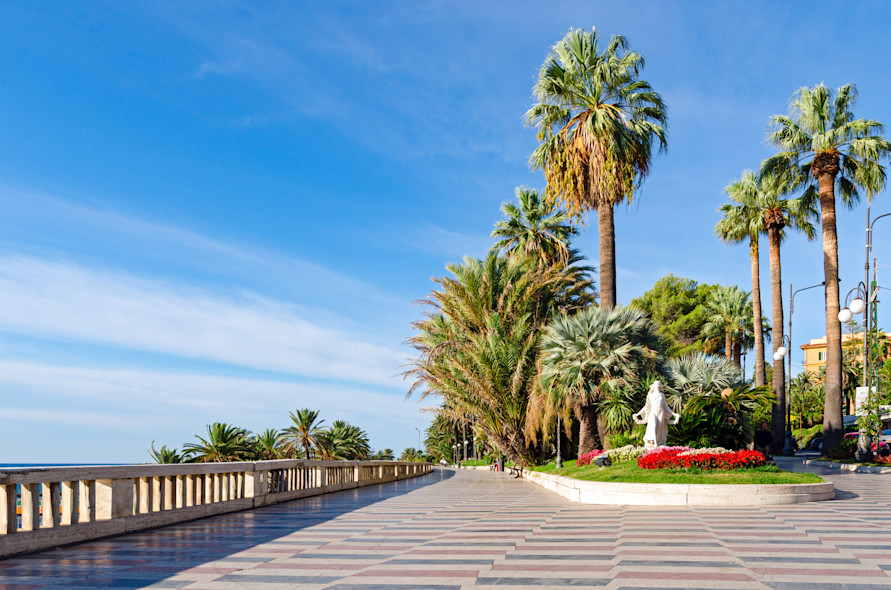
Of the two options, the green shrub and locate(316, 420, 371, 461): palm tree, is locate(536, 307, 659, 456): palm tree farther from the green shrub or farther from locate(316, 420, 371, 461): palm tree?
locate(316, 420, 371, 461): palm tree

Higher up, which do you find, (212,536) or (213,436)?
(212,536)

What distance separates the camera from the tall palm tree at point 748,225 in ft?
143

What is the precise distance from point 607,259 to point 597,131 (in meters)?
4.88

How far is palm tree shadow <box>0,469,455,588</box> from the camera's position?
6.70m

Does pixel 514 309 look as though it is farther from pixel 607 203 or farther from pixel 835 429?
pixel 835 429

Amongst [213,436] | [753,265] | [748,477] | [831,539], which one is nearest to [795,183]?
[753,265]

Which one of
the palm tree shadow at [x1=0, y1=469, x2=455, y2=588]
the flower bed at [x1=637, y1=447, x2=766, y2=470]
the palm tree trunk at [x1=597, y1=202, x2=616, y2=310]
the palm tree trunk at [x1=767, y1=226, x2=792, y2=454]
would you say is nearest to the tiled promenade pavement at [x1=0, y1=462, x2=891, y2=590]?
the palm tree shadow at [x1=0, y1=469, x2=455, y2=588]

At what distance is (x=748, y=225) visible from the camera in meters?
44.1

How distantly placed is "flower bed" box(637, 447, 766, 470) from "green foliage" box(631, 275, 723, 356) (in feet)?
149

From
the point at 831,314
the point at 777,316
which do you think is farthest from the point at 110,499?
the point at 777,316

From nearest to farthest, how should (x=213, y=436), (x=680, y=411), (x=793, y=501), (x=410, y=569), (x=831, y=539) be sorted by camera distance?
(x=410, y=569) → (x=831, y=539) → (x=793, y=501) → (x=680, y=411) → (x=213, y=436)

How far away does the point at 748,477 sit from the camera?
47.7 ft

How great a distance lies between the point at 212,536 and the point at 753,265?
42349 mm

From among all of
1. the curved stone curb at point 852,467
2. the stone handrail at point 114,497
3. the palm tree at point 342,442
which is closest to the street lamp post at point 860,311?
the curved stone curb at point 852,467
